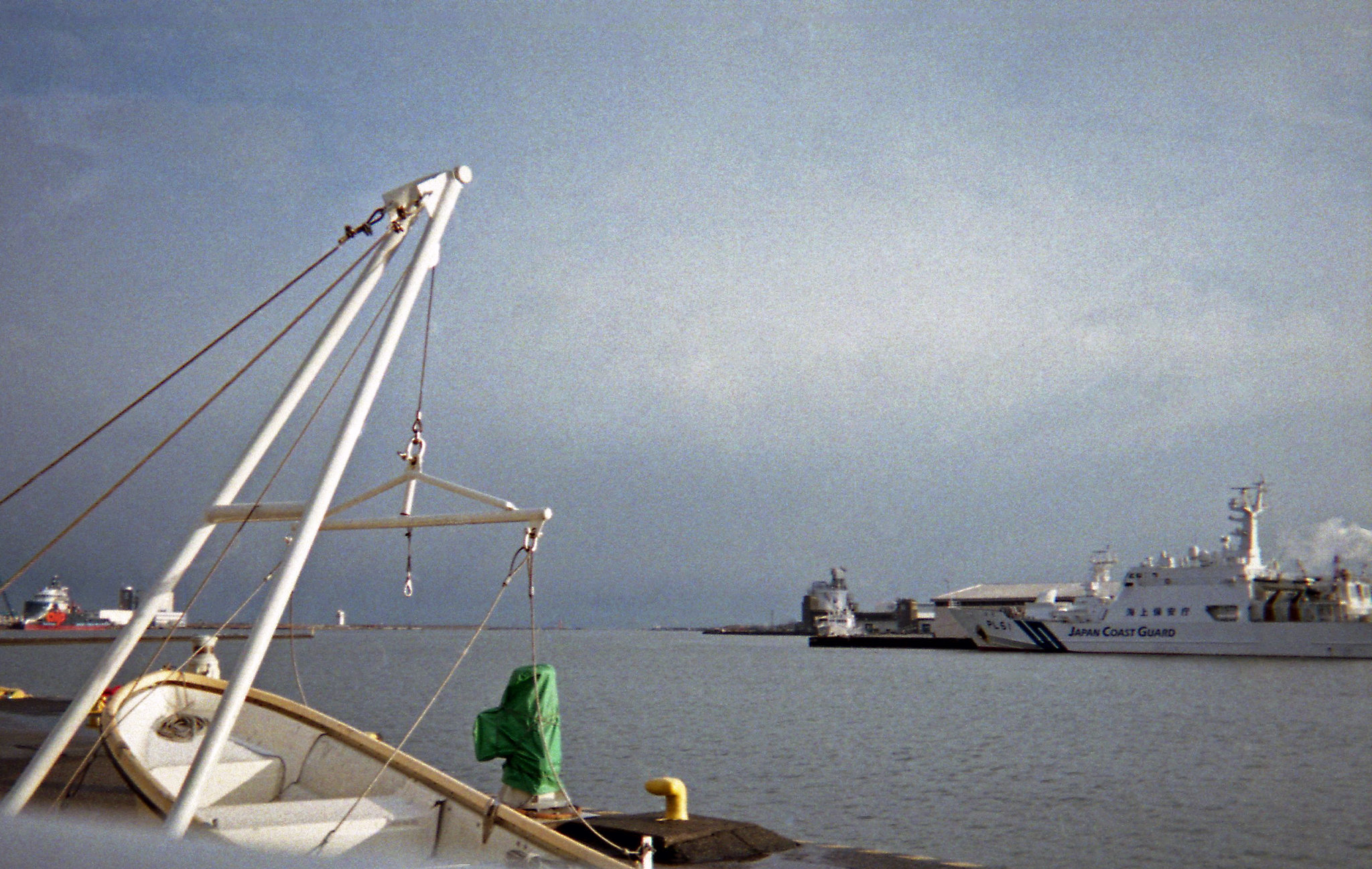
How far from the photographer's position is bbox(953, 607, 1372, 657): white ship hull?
63875 mm

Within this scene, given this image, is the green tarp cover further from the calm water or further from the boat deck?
the calm water

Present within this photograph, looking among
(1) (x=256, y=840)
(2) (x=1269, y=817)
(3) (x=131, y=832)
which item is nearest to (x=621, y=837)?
(1) (x=256, y=840)

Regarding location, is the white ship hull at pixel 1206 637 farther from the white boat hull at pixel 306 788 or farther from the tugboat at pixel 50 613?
the tugboat at pixel 50 613

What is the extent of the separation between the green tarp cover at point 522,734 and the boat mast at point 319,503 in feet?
13.4

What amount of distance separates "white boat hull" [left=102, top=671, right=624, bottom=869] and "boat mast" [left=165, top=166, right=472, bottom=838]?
3.91 feet

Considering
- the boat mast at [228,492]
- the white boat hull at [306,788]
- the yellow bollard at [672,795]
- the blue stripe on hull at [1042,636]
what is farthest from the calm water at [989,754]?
the blue stripe on hull at [1042,636]

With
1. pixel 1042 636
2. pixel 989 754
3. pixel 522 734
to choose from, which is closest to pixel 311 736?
pixel 522 734

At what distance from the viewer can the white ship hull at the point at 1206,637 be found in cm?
6388

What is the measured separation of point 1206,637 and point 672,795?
65.3 m

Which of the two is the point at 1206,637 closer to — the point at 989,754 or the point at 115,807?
the point at 989,754

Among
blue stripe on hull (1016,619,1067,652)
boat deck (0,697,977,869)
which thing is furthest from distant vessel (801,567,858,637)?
boat deck (0,697,977,869)

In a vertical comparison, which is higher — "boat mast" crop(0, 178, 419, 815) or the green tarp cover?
"boat mast" crop(0, 178, 419, 815)

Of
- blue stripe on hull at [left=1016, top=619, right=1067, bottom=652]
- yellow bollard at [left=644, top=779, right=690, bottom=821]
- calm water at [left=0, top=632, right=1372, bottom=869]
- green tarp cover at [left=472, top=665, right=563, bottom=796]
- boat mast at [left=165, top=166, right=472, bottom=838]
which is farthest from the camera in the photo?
blue stripe on hull at [left=1016, top=619, right=1067, bottom=652]

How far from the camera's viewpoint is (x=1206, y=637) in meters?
65.9
